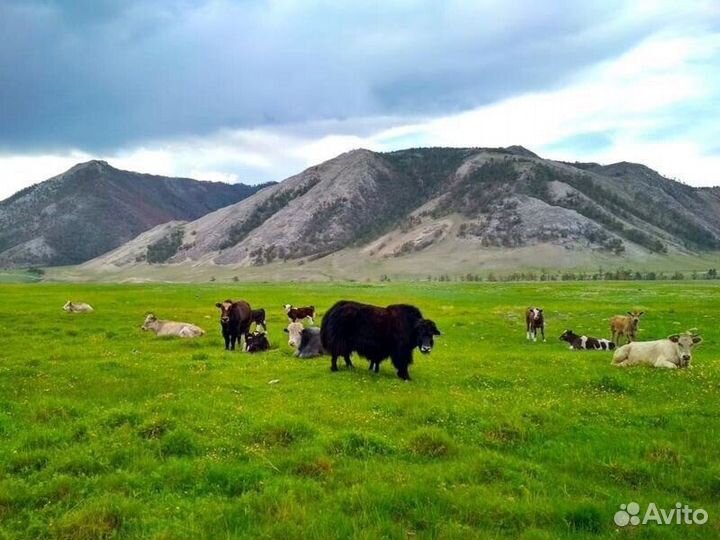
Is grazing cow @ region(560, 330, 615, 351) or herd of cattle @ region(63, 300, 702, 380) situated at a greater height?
herd of cattle @ region(63, 300, 702, 380)

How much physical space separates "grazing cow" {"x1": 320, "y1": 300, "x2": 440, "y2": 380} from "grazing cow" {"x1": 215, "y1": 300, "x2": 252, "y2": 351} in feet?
26.6

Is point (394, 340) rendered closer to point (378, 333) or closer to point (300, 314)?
point (378, 333)

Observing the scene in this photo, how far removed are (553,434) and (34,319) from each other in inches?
1464

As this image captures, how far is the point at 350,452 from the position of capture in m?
10.1

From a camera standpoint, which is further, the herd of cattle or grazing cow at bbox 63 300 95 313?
grazing cow at bbox 63 300 95 313

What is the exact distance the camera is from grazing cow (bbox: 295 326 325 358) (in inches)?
894

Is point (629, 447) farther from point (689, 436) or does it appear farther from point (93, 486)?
point (93, 486)

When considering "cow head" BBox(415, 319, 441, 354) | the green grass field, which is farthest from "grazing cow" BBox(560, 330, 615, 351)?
"cow head" BBox(415, 319, 441, 354)

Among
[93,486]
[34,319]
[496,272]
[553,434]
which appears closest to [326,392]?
→ [553,434]

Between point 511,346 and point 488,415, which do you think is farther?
point 511,346

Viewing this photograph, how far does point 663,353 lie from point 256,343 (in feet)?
52.8

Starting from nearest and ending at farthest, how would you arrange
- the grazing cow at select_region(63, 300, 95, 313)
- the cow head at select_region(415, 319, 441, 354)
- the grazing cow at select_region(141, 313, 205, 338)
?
the cow head at select_region(415, 319, 441, 354)
the grazing cow at select_region(141, 313, 205, 338)
the grazing cow at select_region(63, 300, 95, 313)

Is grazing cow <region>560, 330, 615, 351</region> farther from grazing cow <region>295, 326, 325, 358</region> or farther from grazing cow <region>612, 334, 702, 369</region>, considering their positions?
grazing cow <region>295, 326, 325, 358</region>

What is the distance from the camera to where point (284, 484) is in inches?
335
